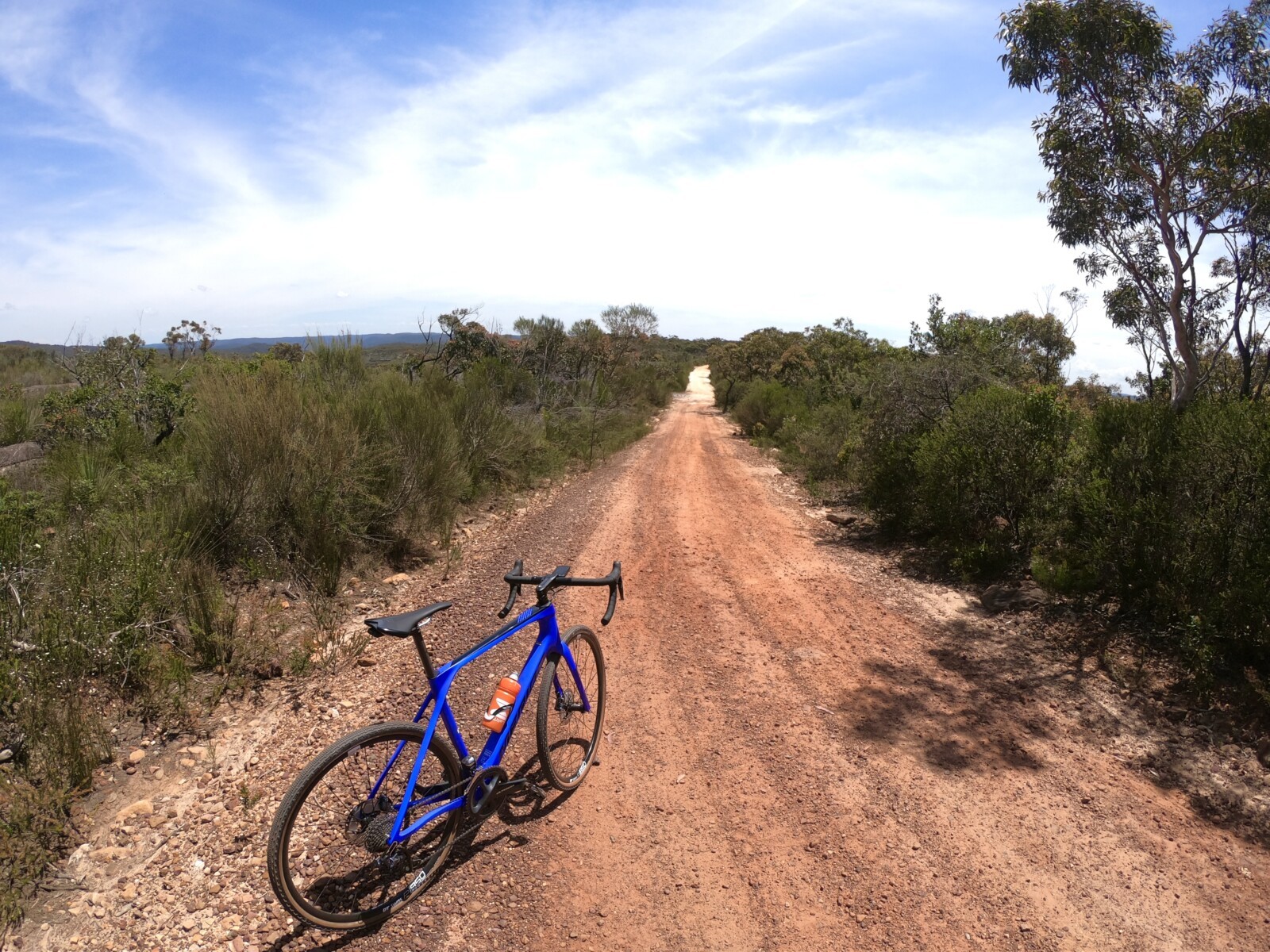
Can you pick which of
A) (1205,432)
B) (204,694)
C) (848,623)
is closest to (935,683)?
Answer: (848,623)

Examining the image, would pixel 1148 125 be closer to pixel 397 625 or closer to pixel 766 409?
pixel 397 625

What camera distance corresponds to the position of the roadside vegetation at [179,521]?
11.7 ft

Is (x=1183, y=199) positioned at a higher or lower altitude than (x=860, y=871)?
higher

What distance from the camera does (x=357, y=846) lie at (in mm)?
3021

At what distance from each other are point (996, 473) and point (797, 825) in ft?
17.8

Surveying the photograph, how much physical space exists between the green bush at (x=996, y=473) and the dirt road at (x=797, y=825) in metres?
1.74

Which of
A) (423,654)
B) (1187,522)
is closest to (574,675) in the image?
(423,654)

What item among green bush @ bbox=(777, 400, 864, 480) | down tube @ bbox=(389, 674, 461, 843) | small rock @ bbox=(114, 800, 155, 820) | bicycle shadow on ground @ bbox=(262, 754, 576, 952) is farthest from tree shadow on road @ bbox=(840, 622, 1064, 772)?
green bush @ bbox=(777, 400, 864, 480)

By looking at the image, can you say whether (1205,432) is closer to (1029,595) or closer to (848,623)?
(1029,595)

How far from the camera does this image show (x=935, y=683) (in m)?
5.02

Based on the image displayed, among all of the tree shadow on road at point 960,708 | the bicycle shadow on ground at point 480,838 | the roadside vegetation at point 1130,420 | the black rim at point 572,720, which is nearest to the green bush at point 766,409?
the roadside vegetation at point 1130,420

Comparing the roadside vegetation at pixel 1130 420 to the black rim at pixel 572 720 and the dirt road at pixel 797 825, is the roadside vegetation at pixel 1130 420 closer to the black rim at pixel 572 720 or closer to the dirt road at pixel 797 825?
the dirt road at pixel 797 825

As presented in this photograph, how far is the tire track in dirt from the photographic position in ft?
9.22

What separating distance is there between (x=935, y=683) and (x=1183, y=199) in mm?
6127
